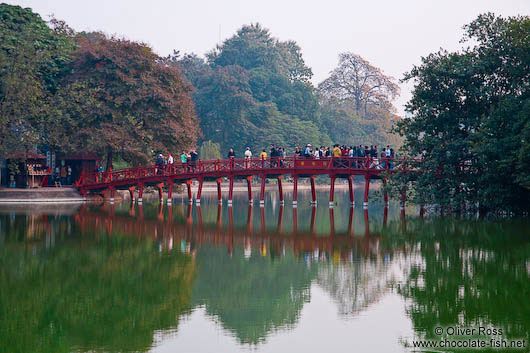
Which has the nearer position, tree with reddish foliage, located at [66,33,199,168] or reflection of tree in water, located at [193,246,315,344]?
reflection of tree in water, located at [193,246,315,344]

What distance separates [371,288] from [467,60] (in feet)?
60.0

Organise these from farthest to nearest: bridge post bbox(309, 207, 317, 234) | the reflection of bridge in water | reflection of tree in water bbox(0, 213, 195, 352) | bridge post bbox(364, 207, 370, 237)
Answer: bridge post bbox(309, 207, 317, 234)
bridge post bbox(364, 207, 370, 237)
the reflection of bridge in water
reflection of tree in water bbox(0, 213, 195, 352)

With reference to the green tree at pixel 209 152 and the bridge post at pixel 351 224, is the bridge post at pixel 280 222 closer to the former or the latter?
the bridge post at pixel 351 224

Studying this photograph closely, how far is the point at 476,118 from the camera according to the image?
33.2m

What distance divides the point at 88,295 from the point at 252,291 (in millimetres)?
3557

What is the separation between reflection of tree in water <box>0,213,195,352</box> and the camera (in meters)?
12.9

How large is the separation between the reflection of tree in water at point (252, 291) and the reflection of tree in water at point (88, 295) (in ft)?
1.86

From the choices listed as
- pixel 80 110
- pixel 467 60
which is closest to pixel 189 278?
pixel 467 60

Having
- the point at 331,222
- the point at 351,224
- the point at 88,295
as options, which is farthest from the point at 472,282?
the point at 331,222

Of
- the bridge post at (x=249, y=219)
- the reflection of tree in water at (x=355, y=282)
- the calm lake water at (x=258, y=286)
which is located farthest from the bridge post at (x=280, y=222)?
the reflection of tree in water at (x=355, y=282)

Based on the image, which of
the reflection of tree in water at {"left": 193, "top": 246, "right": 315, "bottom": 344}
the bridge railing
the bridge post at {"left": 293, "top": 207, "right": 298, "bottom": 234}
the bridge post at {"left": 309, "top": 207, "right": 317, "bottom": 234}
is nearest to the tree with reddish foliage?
the bridge railing

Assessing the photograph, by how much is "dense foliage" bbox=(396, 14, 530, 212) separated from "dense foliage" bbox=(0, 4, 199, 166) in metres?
16.4

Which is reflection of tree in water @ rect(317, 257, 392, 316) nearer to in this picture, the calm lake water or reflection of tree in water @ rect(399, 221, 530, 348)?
the calm lake water

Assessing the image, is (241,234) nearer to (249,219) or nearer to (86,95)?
(249,219)
